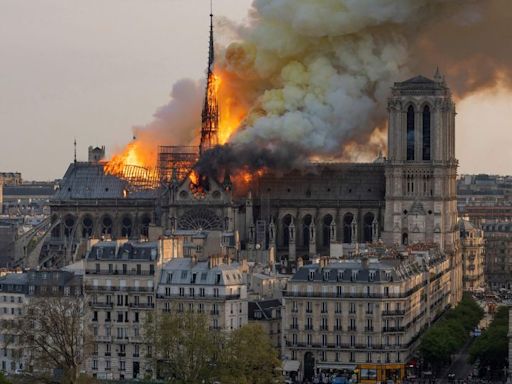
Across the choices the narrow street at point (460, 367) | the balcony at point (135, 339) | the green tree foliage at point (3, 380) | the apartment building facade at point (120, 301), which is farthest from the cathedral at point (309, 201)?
the green tree foliage at point (3, 380)

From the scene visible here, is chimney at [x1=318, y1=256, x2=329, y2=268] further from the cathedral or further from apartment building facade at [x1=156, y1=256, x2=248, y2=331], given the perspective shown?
the cathedral

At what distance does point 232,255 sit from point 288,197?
38.1 meters

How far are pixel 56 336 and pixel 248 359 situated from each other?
9765 millimetres

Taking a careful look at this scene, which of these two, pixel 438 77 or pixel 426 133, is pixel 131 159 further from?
pixel 438 77

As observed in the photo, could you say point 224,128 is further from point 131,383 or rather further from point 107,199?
point 131,383

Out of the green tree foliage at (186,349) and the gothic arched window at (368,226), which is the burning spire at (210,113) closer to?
the gothic arched window at (368,226)

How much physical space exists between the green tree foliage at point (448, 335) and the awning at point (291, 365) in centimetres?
756

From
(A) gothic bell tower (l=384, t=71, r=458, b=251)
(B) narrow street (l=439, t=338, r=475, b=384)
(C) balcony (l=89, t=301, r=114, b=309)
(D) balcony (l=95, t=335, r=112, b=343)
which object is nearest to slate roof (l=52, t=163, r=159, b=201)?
(A) gothic bell tower (l=384, t=71, r=458, b=251)

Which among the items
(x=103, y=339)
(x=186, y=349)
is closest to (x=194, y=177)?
(x=103, y=339)

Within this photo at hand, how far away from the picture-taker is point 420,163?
170m

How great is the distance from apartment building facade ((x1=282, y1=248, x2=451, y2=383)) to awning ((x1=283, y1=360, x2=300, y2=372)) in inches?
6.2

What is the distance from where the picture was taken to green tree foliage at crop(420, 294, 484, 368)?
123m

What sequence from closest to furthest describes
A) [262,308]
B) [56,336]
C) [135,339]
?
[56,336] → [135,339] → [262,308]

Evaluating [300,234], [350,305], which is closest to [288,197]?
[300,234]
